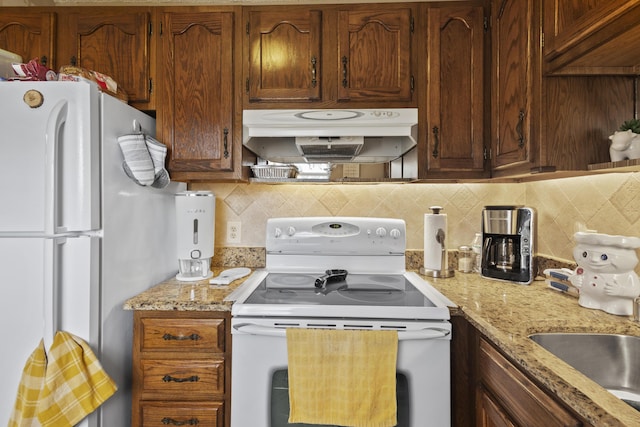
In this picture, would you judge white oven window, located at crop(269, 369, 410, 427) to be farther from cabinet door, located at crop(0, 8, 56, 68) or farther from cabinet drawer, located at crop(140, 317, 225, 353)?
cabinet door, located at crop(0, 8, 56, 68)

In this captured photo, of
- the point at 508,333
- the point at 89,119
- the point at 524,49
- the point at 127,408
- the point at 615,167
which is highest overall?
the point at 524,49

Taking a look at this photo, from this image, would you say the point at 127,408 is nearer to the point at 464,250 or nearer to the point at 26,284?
the point at 26,284

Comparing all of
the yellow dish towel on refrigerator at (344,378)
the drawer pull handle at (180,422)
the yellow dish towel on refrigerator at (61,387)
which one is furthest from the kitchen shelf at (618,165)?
the yellow dish towel on refrigerator at (61,387)

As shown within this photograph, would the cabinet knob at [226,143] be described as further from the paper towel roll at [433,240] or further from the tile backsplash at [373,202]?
the paper towel roll at [433,240]

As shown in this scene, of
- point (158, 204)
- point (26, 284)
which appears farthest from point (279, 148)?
point (26, 284)

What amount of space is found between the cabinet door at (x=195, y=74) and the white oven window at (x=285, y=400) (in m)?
1.15

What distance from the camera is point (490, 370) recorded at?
1.11 meters

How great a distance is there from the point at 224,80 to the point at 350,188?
0.89 m

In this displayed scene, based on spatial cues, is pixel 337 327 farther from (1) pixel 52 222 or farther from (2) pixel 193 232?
(1) pixel 52 222

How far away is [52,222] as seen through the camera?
3.94 ft

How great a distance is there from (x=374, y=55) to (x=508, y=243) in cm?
113

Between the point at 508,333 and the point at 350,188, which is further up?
the point at 350,188

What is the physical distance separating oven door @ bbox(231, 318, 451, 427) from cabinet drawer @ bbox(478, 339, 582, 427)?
153 millimetres

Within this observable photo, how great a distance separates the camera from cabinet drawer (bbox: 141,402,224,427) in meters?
1.34
